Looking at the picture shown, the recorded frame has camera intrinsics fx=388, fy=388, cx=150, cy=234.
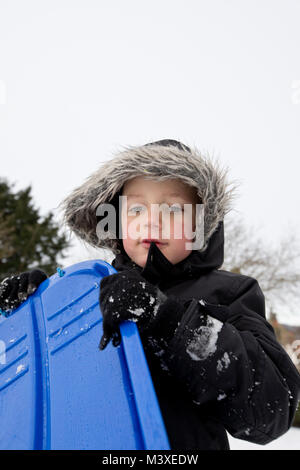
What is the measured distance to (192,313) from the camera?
109cm

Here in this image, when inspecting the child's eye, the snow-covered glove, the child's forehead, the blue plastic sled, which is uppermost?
the child's forehead

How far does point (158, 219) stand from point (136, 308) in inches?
16.4

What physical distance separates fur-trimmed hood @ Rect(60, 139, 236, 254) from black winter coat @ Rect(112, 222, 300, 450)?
0.30m

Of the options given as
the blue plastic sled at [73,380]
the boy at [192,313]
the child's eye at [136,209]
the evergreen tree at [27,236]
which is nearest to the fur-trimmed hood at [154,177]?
the boy at [192,313]

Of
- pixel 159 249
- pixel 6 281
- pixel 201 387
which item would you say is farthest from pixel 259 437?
pixel 6 281

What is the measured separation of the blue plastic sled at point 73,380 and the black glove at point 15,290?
0.08 meters

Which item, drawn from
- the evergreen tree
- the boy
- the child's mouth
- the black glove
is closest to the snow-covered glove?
the boy

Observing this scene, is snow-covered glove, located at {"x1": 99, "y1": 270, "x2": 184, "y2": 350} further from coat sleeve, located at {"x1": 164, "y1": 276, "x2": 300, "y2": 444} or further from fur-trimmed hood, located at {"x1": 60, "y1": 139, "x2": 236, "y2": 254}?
fur-trimmed hood, located at {"x1": 60, "y1": 139, "x2": 236, "y2": 254}

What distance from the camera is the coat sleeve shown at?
105cm

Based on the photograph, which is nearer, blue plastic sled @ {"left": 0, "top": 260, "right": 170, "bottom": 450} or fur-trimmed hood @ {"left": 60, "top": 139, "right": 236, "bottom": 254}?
blue plastic sled @ {"left": 0, "top": 260, "right": 170, "bottom": 450}

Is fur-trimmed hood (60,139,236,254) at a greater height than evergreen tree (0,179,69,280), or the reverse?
fur-trimmed hood (60,139,236,254)

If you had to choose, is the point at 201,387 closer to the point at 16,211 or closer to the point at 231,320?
the point at 231,320

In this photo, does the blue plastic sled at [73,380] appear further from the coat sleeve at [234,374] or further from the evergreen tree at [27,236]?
the evergreen tree at [27,236]

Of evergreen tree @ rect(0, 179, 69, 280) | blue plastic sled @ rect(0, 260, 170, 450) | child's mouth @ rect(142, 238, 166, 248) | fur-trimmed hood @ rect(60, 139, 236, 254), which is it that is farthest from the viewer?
evergreen tree @ rect(0, 179, 69, 280)
